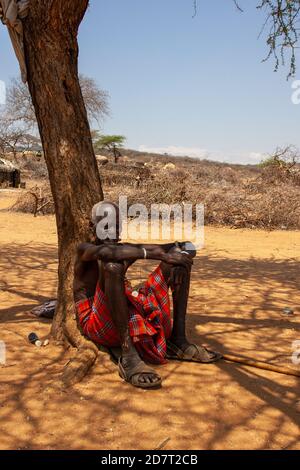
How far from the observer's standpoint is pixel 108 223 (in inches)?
117

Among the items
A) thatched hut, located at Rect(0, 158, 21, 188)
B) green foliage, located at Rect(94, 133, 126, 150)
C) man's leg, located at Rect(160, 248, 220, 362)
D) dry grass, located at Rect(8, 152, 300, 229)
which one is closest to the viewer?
man's leg, located at Rect(160, 248, 220, 362)

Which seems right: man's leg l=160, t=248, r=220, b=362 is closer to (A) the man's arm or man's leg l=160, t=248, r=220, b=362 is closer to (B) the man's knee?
(A) the man's arm

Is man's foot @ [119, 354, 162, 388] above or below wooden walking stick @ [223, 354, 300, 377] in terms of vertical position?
above

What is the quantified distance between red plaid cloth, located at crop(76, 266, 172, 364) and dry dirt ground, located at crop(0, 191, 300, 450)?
5.0 inches

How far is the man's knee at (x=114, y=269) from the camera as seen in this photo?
8.87ft

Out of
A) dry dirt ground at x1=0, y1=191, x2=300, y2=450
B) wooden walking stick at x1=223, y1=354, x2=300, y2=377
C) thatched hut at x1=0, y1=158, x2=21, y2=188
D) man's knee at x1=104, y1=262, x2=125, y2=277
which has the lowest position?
dry dirt ground at x1=0, y1=191, x2=300, y2=450

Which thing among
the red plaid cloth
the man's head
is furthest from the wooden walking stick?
the man's head

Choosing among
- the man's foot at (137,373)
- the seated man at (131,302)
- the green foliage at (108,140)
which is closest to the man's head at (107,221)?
the seated man at (131,302)

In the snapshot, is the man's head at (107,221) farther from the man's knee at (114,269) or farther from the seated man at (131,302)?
the man's knee at (114,269)

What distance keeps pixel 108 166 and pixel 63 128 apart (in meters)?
15.2

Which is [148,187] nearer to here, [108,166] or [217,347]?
[108,166]

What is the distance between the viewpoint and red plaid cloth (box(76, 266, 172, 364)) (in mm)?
2865

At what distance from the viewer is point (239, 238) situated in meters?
9.09

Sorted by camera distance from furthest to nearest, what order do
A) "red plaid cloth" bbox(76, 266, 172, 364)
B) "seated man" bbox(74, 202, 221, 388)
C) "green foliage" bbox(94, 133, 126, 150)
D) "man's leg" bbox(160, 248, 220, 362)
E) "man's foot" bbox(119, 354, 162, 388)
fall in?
"green foliage" bbox(94, 133, 126, 150), "man's leg" bbox(160, 248, 220, 362), "red plaid cloth" bbox(76, 266, 172, 364), "seated man" bbox(74, 202, 221, 388), "man's foot" bbox(119, 354, 162, 388)
